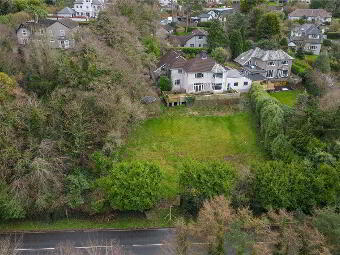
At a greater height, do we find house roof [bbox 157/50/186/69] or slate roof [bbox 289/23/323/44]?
slate roof [bbox 289/23/323/44]

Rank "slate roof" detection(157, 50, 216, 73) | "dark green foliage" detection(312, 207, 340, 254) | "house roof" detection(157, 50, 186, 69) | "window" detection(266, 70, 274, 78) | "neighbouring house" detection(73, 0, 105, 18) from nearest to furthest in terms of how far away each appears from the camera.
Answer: "dark green foliage" detection(312, 207, 340, 254) < "slate roof" detection(157, 50, 216, 73) < "house roof" detection(157, 50, 186, 69) < "window" detection(266, 70, 274, 78) < "neighbouring house" detection(73, 0, 105, 18)

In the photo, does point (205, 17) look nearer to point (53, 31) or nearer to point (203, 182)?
point (53, 31)

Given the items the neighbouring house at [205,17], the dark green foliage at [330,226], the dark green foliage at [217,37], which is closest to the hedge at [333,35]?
the neighbouring house at [205,17]

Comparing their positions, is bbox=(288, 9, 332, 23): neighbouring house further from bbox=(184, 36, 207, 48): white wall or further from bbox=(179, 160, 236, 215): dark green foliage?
bbox=(179, 160, 236, 215): dark green foliage

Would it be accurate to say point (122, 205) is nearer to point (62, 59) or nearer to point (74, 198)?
point (74, 198)

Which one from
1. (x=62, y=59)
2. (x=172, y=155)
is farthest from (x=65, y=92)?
(x=172, y=155)

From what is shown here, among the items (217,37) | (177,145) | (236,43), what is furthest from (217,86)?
(177,145)

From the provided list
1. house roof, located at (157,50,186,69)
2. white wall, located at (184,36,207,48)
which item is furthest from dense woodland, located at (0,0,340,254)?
white wall, located at (184,36,207,48)

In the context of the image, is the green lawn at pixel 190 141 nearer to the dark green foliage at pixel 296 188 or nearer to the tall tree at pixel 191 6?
the dark green foliage at pixel 296 188
